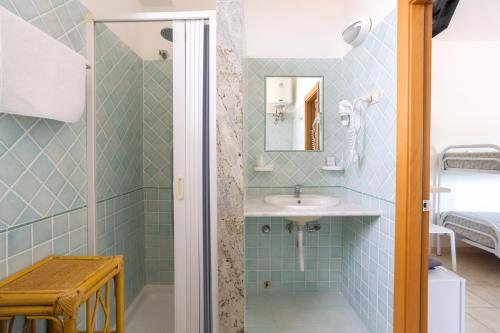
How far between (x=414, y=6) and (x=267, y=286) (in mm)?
2292

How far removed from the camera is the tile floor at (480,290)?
1906 mm

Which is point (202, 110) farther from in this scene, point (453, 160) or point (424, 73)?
point (453, 160)

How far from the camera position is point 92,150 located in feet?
A: 4.74

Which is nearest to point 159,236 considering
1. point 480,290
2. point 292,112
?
point 292,112

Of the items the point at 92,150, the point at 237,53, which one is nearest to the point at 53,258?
the point at 92,150

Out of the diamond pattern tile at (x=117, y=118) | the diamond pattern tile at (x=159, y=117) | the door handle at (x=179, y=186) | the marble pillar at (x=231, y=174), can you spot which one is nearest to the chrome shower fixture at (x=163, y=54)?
the diamond pattern tile at (x=159, y=117)

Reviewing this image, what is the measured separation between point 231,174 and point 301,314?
1.40 metres

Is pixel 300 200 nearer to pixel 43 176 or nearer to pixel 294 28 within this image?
pixel 294 28

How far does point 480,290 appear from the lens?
7.81 ft

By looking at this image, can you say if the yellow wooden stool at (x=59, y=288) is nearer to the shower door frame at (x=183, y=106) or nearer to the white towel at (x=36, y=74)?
the shower door frame at (x=183, y=106)

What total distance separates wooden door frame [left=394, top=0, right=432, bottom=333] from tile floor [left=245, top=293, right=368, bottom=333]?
62cm

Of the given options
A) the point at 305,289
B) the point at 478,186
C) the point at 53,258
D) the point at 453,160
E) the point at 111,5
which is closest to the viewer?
the point at 53,258

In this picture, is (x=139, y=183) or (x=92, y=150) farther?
(x=139, y=183)

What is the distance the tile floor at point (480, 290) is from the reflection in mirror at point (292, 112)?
1825mm
